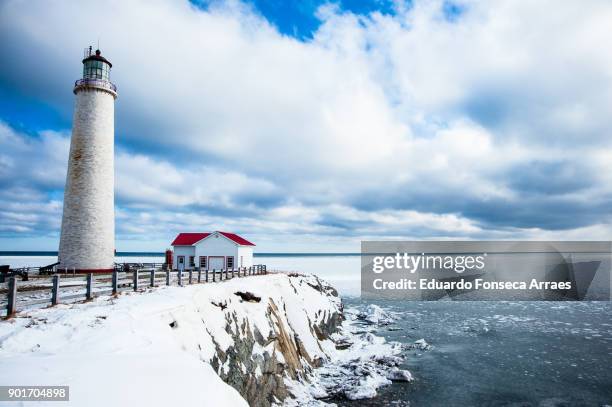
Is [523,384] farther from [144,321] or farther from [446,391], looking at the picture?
[144,321]

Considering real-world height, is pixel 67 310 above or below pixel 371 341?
above

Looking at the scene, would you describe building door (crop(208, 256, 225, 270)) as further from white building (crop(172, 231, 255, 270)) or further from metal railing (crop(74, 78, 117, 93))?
metal railing (crop(74, 78, 117, 93))

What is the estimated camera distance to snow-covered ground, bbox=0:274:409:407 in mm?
6895

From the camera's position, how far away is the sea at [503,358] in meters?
16.8

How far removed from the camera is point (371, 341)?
26.6 meters

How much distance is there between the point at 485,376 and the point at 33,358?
827 inches

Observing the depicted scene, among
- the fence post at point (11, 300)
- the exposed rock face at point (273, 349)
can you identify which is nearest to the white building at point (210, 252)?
the exposed rock face at point (273, 349)

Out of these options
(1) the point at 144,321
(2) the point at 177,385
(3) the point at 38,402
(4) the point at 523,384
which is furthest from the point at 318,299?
(3) the point at 38,402

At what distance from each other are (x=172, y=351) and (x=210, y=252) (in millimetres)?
29124

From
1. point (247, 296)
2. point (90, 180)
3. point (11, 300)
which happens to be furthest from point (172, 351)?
point (90, 180)

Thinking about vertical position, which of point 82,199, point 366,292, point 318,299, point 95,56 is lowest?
point 366,292

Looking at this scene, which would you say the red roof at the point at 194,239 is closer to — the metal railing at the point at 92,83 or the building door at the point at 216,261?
the building door at the point at 216,261

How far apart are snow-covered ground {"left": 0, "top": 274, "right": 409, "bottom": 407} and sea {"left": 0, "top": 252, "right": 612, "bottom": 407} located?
2.19 m

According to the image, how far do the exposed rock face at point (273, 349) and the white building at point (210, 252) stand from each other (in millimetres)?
12349
